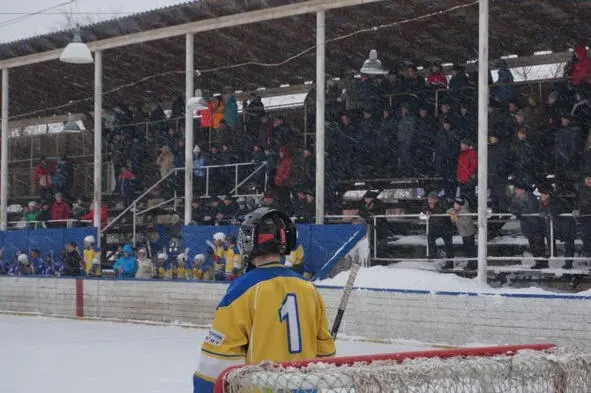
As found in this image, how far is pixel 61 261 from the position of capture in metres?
→ 22.3

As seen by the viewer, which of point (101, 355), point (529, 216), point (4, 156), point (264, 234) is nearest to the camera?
point (264, 234)

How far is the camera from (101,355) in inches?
516

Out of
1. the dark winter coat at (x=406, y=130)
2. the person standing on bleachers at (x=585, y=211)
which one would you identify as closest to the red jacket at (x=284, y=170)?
the dark winter coat at (x=406, y=130)

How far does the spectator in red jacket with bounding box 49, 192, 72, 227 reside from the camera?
81.9ft

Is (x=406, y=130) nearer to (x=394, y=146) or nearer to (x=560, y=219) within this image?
(x=394, y=146)

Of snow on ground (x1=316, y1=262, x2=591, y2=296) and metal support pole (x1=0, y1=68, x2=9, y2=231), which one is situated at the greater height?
metal support pole (x1=0, y1=68, x2=9, y2=231)

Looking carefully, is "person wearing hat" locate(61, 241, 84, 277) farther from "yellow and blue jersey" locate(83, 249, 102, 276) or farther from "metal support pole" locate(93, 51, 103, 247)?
"metal support pole" locate(93, 51, 103, 247)

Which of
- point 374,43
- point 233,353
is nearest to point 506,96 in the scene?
point 374,43

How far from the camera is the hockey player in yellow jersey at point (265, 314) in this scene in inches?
167

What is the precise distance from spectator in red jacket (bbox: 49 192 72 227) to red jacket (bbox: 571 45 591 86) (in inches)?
490

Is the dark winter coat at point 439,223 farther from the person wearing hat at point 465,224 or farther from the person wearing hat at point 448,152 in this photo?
the person wearing hat at point 448,152

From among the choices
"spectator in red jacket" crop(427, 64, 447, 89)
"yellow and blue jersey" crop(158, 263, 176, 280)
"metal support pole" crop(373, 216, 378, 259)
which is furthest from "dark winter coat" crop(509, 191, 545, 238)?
"yellow and blue jersey" crop(158, 263, 176, 280)

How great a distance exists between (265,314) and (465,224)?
42.9 feet

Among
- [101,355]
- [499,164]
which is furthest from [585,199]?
[101,355]
